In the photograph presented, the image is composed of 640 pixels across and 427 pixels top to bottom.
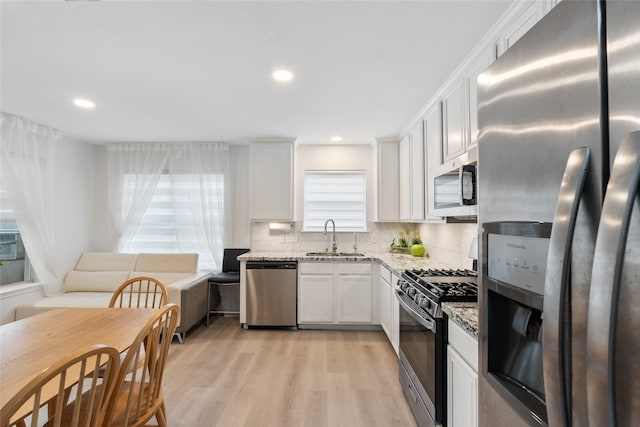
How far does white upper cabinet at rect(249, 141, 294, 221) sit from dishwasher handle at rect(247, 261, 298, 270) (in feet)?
2.11

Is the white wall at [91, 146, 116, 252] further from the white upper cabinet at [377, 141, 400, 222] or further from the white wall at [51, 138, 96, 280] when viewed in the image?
the white upper cabinet at [377, 141, 400, 222]

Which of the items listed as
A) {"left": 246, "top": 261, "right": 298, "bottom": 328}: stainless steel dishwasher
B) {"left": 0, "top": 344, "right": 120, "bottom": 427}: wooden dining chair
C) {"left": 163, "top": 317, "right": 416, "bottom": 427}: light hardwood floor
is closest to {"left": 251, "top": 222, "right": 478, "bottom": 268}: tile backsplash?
{"left": 246, "top": 261, "right": 298, "bottom": 328}: stainless steel dishwasher

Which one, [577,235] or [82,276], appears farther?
[82,276]

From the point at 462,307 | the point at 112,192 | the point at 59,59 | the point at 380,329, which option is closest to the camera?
the point at 462,307

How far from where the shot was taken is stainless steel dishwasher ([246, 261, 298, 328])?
3.90 metres

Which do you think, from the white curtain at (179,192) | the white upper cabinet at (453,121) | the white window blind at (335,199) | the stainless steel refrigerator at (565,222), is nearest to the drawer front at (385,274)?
the white window blind at (335,199)

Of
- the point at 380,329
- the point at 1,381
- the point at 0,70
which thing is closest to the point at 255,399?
the point at 1,381

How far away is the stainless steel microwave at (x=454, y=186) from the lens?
6.10 feet

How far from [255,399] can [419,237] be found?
2737 mm

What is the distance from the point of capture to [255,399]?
241 centimetres

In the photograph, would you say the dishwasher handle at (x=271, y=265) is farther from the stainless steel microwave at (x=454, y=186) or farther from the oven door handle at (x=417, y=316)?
the stainless steel microwave at (x=454, y=186)

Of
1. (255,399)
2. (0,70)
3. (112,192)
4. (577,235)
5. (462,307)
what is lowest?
(255,399)

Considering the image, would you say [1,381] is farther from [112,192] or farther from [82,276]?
[112,192]

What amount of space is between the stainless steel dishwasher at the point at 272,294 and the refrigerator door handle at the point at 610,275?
354cm
